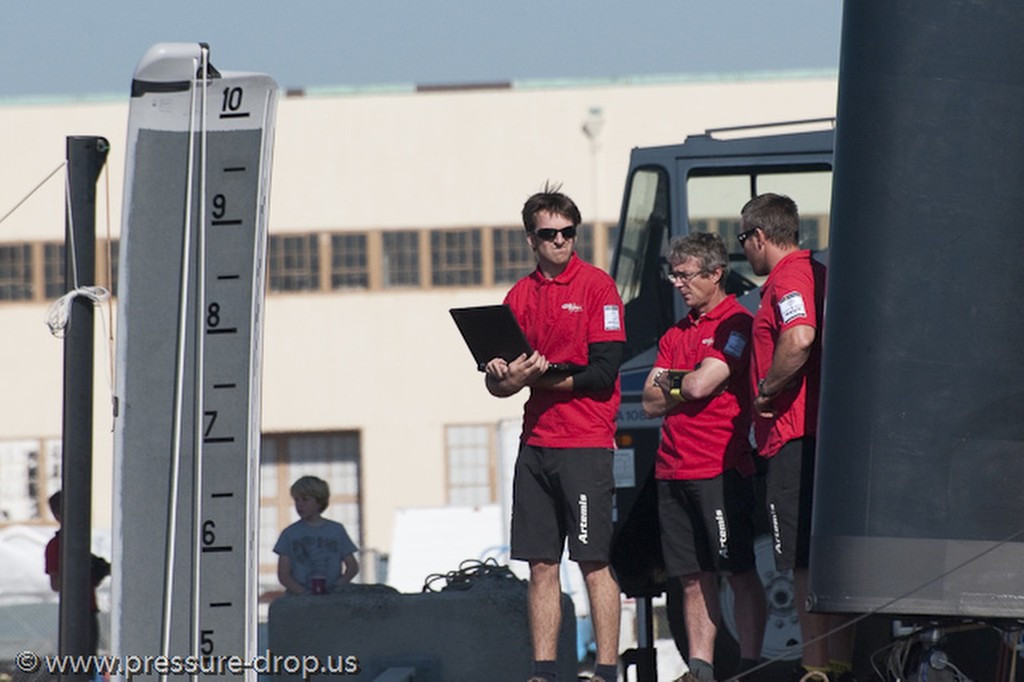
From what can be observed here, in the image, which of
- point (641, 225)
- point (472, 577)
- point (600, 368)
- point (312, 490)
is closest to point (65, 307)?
point (600, 368)

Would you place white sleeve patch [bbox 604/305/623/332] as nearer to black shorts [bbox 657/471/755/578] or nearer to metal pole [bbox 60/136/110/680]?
black shorts [bbox 657/471/755/578]

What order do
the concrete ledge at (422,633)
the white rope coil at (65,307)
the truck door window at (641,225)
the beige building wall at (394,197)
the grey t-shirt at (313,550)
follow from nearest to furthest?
1. the white rope coil at (65,307)
2. the concrete ledge at (422,633)
3. the truck door window at (641,225)
4. the grey t-shirt at (313,550)
5. the beige building wall at (394,197)

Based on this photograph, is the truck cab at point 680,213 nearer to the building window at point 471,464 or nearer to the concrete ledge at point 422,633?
the concrete ledge at point 422,633

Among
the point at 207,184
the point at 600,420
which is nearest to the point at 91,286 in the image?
the point at 207,184

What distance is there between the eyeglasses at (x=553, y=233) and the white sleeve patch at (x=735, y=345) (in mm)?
742

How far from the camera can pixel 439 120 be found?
2922 centimetres

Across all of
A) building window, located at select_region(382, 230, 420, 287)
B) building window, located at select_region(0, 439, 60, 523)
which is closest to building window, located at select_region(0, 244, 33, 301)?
building window, located at select_region(0, 439, 60, 523)

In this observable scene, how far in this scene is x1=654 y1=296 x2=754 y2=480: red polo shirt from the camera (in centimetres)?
635

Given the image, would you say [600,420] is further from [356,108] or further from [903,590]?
[356,108]

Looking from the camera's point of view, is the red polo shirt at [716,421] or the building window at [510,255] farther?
the building window at [510,255]

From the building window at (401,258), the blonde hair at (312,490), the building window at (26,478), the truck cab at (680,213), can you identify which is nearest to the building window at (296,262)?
the building window at (401,258)

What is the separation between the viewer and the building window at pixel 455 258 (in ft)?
96.3

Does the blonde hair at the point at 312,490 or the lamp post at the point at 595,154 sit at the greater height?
the lamp post at the point at 595,154

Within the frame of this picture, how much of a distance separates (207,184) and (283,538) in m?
5.36
